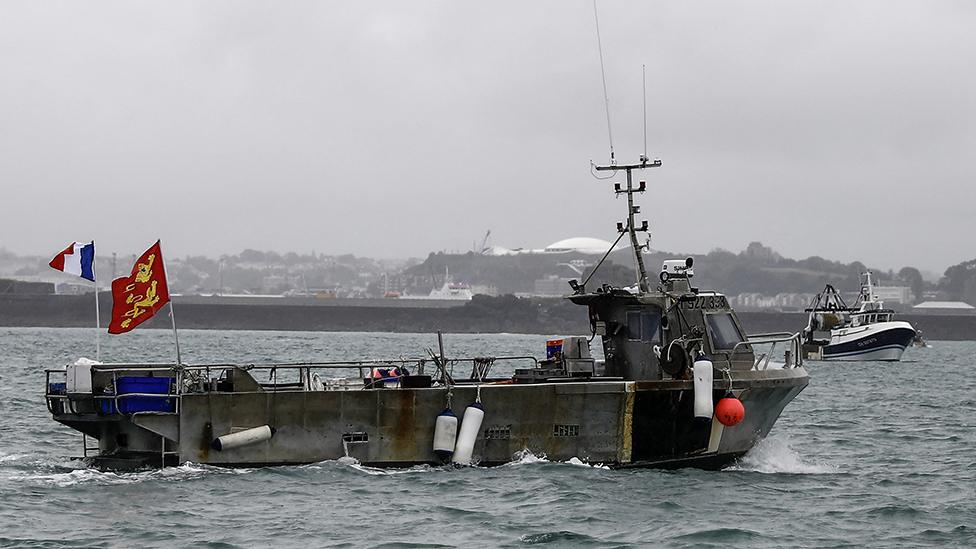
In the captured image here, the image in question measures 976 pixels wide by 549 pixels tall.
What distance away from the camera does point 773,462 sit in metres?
25.4

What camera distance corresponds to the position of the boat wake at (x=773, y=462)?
981 inches

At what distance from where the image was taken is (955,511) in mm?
21438

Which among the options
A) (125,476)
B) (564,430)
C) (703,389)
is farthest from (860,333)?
(125,476)

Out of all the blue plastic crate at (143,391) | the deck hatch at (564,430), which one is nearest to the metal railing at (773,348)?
the deck hatch at (564,430)

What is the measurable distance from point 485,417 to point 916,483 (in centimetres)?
815

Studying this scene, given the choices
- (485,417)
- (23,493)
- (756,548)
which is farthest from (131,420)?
(756,548)

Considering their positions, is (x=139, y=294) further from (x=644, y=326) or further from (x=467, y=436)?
(x=644, y=326)

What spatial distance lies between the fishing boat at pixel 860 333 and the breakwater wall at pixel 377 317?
61.8 m

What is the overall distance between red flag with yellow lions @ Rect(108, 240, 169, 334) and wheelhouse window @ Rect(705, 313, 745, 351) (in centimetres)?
969

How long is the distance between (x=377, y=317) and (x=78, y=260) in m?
151

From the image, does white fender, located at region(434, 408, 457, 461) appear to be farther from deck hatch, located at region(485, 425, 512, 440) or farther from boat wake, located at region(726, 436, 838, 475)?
boat wake, located at region(726, 436, 838, 475)

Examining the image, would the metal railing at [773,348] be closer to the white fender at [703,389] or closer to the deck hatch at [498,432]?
the white fender at [703,389]

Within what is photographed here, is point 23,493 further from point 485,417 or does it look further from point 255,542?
point 485,417

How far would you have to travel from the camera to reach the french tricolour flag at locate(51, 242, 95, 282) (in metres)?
23.4
